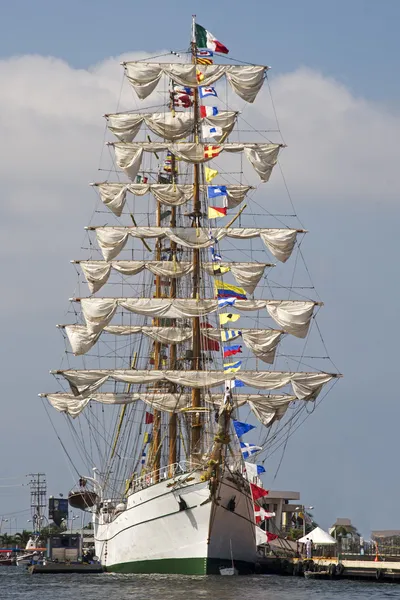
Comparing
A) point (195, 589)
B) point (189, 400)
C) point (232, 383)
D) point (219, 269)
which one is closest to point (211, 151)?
point (219, 269)

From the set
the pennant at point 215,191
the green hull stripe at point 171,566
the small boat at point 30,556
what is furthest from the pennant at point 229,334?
the small boat at point 30,556

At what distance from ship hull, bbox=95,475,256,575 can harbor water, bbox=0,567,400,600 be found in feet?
2.89

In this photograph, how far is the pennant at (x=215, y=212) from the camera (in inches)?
3108

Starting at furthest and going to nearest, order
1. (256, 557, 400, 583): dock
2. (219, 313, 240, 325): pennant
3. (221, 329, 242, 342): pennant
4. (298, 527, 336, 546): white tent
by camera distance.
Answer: (298, 527, 336, 546): white tent
(221, 329, 242, 342): pennant
(219, 313, 240, 325): pennant
(256, 557, 400, 583): dock

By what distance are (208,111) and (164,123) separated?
3.12 meters

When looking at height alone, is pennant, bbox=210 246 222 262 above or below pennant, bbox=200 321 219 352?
above

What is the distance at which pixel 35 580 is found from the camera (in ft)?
281

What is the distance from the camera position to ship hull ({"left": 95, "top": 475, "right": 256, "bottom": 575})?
7150 cm

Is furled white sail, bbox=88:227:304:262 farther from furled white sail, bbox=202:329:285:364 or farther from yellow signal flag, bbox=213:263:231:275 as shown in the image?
furled white sail, bbox=202:329:285:364

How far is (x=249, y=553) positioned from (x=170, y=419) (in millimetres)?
12108

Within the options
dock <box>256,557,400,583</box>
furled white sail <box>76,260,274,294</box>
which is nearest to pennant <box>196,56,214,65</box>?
furled white sail <box>76,260,274,294</box>

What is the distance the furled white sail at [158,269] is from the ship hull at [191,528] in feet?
48.7

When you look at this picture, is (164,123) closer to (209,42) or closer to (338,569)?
(209,42)

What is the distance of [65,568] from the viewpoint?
304ft
